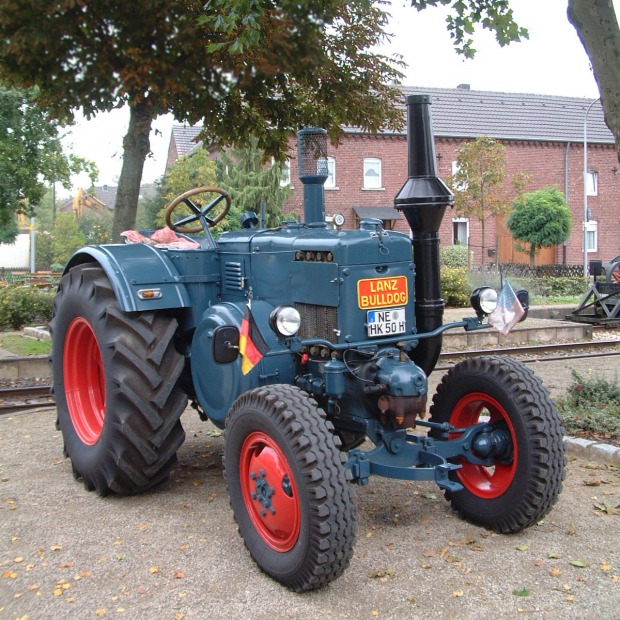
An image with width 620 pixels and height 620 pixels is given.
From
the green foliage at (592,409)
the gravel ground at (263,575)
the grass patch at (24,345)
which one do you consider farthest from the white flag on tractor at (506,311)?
the grass patch at (24,345)

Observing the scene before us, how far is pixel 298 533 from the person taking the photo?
149 inches

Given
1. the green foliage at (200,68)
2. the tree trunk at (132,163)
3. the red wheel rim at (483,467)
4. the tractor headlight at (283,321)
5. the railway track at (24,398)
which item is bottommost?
the railway track at (24,398)

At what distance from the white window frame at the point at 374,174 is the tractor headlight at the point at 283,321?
93.9 feet

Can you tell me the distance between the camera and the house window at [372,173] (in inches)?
1262

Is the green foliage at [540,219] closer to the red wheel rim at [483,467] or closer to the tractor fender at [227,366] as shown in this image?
the red wheel rim at [483,467]

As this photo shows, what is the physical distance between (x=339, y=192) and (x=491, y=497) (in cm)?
2794

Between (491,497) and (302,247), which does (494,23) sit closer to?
(302,247)

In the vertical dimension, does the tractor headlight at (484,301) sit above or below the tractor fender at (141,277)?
below

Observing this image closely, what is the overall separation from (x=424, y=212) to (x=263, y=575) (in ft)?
7.66

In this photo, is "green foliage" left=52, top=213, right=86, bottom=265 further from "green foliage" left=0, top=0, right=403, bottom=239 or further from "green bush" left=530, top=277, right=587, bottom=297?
"green foliage" left=0, top=0, right=403, bottom=239

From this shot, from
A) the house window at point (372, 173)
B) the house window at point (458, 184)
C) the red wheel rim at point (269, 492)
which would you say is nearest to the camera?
the red wheel rim at point (269, 492)

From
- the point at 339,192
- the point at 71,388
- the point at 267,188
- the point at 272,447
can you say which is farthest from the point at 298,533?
the point at 339,192

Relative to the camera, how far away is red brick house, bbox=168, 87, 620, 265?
104 ft

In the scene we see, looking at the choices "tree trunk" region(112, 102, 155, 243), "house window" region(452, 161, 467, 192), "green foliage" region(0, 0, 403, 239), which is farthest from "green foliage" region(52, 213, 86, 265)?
"tree trunk" region(112, 102, 155, 243)
